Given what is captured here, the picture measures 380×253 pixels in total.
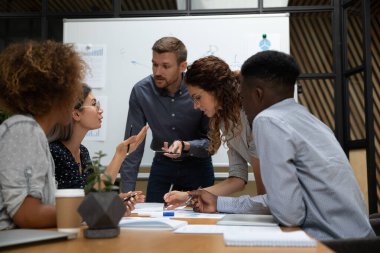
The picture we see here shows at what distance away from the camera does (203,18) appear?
13.9 feet

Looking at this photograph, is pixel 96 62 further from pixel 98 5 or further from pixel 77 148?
pixel 77 148

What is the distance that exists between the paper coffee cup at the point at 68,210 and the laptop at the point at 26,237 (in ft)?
0.30

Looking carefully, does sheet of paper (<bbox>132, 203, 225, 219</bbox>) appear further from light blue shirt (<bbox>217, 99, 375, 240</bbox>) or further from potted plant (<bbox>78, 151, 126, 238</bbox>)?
potted plant (<bbox>78, 151, 126, 238</bbox>)

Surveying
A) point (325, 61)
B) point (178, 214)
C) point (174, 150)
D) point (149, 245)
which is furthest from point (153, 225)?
point (325, 61)

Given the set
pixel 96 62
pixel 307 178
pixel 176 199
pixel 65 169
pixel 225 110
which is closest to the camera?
pixel 307 178

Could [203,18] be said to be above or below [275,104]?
above

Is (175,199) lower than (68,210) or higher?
lower

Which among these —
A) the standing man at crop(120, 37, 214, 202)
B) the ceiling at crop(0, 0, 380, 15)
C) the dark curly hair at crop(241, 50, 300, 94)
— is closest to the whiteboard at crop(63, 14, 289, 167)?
the ceiling at crop(0, 0, 380, 15)

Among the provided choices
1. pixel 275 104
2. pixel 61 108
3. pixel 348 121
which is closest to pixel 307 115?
pixel 275 104

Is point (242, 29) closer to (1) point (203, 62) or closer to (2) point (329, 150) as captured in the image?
(1) point (203, 62)

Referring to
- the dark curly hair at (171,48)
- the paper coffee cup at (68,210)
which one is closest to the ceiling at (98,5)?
the dark curly hair at (171,48)

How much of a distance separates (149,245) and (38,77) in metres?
0.61

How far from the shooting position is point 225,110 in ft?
7.97

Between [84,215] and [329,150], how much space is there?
2.62 ft
